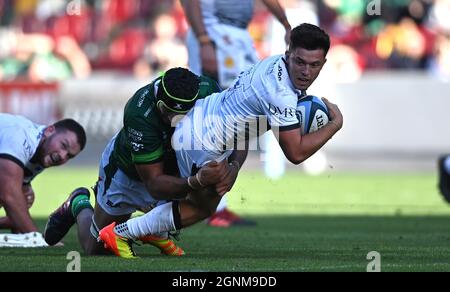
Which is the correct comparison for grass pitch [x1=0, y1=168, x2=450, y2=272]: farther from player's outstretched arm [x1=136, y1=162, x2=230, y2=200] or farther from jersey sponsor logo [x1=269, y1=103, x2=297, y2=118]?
jersey sponsor logo [x1=269, y1=103, x2=297, y2=118]

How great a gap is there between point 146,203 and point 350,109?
1221 cm

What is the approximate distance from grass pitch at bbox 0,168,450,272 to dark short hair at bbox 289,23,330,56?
53.3 inches

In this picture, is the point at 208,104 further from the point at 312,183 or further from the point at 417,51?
the point at 417,51

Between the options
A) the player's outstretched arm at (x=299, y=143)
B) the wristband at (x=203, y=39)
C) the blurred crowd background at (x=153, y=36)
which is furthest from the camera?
the blurred crowd background at (x=153, y=36)

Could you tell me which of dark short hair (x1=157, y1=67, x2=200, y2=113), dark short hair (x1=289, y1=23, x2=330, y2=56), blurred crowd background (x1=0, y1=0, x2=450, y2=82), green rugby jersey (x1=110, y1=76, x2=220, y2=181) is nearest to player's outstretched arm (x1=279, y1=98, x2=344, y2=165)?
dark short hair (x1=289, y1=23, x2=330, y2=56)

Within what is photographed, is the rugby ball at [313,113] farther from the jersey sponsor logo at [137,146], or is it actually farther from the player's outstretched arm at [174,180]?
the jersey sponsor logo at [137,146]

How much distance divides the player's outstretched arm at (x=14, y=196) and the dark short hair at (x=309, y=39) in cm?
239

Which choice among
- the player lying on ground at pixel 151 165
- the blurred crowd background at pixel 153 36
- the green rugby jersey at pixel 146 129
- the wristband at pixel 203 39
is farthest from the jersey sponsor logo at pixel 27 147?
the blurred crowd background at pixel 153 36

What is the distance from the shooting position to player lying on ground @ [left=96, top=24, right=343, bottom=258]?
7559 millimetres

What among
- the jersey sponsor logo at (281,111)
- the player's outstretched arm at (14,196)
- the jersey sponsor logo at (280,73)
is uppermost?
the jersey sponsor logo at (280,73)

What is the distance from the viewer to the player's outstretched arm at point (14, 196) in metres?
8.71

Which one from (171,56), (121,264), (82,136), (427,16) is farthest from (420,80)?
(121,264)

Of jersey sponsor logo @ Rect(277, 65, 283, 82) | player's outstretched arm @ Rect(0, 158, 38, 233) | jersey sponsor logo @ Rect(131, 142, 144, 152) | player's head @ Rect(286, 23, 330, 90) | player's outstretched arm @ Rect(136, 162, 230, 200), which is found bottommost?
player's outstretched arm @ Rect(0, 158, 38, 233)

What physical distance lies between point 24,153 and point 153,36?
16275 mm
